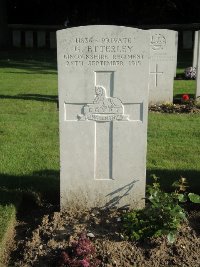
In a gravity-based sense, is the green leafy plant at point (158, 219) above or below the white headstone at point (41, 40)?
below

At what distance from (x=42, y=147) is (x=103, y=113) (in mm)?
2548

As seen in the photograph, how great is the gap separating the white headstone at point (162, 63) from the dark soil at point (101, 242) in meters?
5.78

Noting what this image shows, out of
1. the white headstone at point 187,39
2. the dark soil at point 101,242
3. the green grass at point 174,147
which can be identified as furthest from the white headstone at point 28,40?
the dark soil at point 101,242

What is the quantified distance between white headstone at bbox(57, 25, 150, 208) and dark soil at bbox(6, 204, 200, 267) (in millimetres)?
220

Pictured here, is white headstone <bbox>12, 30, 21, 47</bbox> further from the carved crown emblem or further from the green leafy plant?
the green leafy plant

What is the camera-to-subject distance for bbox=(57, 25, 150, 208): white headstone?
13.5ft

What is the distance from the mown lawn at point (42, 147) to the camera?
5.09m

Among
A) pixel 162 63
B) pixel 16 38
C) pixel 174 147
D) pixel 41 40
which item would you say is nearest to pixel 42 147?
pixel 174 147

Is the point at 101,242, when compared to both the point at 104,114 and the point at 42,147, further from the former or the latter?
the point at 42,147

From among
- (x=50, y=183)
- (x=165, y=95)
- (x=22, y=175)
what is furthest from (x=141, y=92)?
(x=165, y=95)

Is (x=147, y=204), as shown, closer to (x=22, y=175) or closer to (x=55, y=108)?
(x=22, y=175)

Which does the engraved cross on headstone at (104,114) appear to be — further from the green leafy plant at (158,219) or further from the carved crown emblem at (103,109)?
the green leafy plant at (158,219)

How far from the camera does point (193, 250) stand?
3865mm

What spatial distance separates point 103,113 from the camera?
4258mm
